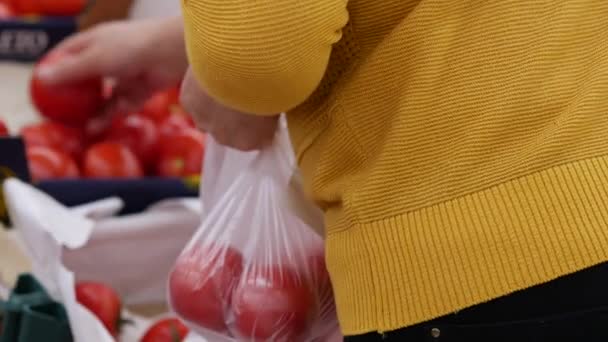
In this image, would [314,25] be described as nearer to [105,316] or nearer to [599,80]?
[599,80]

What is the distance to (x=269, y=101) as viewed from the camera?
57cm

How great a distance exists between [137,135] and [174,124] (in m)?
0.07

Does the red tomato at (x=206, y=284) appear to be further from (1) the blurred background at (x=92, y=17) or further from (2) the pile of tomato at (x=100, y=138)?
(1) the blurred background at (x=92, y=17)

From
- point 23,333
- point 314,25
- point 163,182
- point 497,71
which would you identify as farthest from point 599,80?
point 163,182

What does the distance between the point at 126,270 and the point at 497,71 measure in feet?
2.55

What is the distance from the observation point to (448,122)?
55 cm

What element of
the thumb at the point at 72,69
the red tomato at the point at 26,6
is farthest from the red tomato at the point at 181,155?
the red tomato at the point at 26,6

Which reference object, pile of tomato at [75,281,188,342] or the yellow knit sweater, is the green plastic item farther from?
the yellow knit sweater

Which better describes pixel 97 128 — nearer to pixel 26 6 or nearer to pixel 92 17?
pixel 92 17

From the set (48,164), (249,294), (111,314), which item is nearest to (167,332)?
(111,314)

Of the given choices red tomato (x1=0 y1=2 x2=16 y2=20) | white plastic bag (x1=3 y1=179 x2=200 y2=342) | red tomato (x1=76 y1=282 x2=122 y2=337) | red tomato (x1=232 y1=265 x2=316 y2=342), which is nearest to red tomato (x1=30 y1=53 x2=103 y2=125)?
white plastic bag (x1=3 y1=179 x2=200 y2=342)

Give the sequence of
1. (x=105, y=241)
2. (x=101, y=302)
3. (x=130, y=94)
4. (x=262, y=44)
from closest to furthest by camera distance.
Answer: (x=262, y=44) → (x=101, y=302) → (x=105, y=241) → (x=130, y=94)

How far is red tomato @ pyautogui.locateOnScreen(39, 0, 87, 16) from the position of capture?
6.38 ft

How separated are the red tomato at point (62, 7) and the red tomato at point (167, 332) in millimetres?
1072
